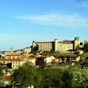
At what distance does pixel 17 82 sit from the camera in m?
36.3

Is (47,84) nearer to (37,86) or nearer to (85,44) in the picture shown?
(37,86)

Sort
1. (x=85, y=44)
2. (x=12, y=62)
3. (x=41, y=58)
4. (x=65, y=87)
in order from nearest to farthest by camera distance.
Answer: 1. (x=65, y=87)
2. (x=12, y=62)
3. (x=41, y=58)
4. (x=85, y=44)

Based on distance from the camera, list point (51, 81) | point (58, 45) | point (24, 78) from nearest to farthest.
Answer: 1. point (24, 78)
2. point (51, 81)
3. point (58, 45)

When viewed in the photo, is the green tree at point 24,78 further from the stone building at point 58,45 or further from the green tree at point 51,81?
the stone building at point 58,45

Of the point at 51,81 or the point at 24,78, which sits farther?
the point at 51,81

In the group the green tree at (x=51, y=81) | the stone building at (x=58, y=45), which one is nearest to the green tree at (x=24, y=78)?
the green tree at (x=51, y=81)

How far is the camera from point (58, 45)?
340 ft

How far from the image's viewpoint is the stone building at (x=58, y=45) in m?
103

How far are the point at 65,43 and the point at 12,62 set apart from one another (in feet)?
101

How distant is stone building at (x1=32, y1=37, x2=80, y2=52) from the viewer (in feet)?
338

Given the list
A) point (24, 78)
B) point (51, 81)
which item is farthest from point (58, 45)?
point (24, 78)

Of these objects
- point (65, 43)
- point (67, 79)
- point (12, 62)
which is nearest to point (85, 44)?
point (65, 43)

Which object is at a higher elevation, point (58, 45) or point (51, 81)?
point (58, 45)

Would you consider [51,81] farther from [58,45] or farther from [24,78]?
[58,45]
